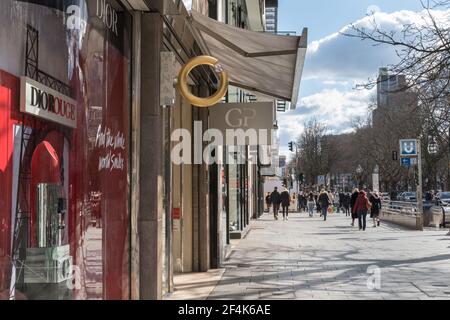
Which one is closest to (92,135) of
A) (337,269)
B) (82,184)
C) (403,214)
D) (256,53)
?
(82,184)

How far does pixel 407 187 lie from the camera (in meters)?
76.1

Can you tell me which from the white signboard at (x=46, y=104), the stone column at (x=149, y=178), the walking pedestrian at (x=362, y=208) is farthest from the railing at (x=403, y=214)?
the white signboard at (x=46, y=104)

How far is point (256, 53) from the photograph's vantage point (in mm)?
8461

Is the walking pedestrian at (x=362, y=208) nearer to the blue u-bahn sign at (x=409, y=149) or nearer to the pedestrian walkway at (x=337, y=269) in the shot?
the blue u-bahn sign at (x=409, y=149)

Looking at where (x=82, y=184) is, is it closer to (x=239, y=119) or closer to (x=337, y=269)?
(x=239, y=119)

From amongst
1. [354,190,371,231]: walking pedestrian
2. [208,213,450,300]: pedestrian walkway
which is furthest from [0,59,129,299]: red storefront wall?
[354,190,371,231]: walking pedestrian

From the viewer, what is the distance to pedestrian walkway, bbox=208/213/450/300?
27.6ft

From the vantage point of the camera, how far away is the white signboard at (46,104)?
3814mm

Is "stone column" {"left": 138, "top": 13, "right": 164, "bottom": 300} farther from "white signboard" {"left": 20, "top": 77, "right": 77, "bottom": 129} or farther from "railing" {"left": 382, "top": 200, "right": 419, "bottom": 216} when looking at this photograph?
"railing" {"left": 382, "top": 200, "right": 419, "bottom": 216}

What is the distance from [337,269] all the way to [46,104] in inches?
313

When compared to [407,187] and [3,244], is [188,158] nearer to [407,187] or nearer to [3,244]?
[3,244]
